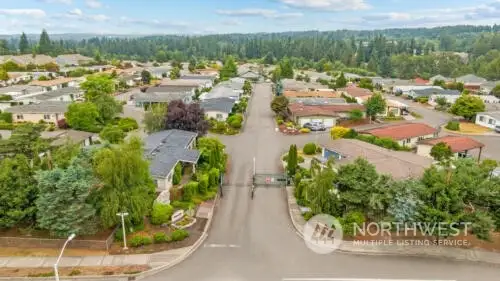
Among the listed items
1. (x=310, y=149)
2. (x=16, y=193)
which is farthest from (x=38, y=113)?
(x=310, y=149)

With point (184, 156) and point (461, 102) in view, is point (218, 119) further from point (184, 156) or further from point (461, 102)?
point (461, 102)

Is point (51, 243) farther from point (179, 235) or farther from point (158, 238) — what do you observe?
point (179, 235)

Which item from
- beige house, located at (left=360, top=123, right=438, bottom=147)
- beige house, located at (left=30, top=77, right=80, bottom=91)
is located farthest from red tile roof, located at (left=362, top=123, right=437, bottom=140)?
beige house, located at (left=30, top=77, right=80, bottom=91)

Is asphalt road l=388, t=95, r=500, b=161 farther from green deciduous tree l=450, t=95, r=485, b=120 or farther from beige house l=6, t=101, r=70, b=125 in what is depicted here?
beige house l=6, t=101, r=70, b=125

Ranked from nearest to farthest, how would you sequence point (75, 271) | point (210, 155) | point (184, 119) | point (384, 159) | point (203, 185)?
point (75, 271), point (203, 185), point (384, 159), point (210, 155), point (184, 119)

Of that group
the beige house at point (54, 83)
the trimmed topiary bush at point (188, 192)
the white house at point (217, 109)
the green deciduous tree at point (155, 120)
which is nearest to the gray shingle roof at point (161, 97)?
the white house at point (217, 109)

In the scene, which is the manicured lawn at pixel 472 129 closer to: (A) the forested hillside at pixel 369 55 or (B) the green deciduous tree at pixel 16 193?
(B) the green deciduous tree at pixel 16 193
